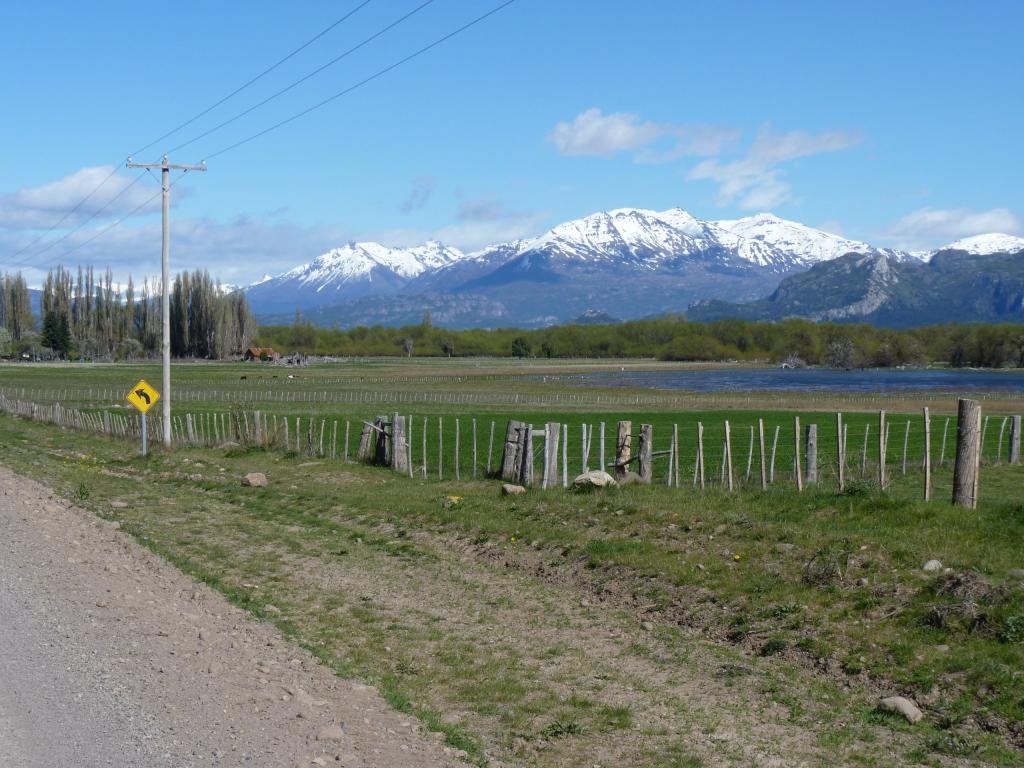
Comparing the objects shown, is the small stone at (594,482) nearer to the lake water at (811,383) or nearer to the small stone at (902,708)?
the small stone at (902,708)

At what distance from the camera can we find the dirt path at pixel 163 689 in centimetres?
791

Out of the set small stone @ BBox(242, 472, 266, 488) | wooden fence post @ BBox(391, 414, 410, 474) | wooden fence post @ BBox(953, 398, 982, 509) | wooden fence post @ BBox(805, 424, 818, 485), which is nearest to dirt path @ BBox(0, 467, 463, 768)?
wooden fence post @ BBox(953, 398, 982, 509)

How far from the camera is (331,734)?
845cm

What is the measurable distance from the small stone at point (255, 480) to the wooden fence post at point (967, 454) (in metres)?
18.5

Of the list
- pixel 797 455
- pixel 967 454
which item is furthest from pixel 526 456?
pixel 967 454

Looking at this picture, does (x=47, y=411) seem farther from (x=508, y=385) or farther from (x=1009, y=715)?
(x=508, y=385)

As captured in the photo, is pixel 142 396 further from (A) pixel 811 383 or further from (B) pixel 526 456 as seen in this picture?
(A) pixel 811 383

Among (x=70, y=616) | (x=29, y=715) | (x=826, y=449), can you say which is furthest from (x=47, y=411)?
(x=29, y=715)

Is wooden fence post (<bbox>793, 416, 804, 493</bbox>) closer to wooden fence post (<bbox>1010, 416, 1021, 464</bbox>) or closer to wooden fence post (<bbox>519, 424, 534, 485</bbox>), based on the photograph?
wooden fence post (<bbox>519, 424, 534, 485</bbox>)

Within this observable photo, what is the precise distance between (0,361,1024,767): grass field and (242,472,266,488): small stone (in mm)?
3452

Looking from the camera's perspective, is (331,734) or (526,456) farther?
(526,456)

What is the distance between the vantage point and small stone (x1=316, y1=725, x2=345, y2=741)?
8.37 metres

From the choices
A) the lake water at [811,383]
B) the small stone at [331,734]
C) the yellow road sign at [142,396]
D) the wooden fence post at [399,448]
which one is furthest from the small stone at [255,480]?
the lake water at [811,383]

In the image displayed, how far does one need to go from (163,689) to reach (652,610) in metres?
7.01
